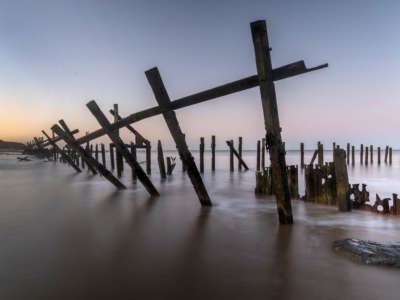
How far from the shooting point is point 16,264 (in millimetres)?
2521

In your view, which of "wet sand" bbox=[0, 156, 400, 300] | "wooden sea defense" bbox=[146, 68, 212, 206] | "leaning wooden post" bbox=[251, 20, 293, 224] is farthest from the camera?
"wooden sea defense" bbox=[146, 68, 212, 206]

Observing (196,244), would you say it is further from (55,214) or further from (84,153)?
(84,153)

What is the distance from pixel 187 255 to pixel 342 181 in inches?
150

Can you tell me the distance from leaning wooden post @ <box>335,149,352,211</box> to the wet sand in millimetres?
231

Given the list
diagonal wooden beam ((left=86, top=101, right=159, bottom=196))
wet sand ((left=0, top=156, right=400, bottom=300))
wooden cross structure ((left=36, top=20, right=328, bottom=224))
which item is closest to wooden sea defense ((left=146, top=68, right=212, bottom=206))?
wooden cross structure ((left=36, top=20, right=328, bottom=224))

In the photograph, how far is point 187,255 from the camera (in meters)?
2.81

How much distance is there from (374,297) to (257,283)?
3.12 ft

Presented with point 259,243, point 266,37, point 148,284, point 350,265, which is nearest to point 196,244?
point 259,243

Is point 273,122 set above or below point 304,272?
above

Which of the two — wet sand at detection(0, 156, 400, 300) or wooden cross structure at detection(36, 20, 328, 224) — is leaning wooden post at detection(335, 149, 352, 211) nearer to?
wet sand at detection(0, 156, 400, 300)

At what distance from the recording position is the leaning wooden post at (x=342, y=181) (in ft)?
15.8

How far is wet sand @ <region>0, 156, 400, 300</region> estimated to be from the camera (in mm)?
2066

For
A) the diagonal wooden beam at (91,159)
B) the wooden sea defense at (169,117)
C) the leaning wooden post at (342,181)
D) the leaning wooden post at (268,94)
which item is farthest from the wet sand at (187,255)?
the diagonal wooden beam at (91,159)

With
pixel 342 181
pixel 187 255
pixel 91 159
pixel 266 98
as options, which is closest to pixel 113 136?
pixel 91 159
